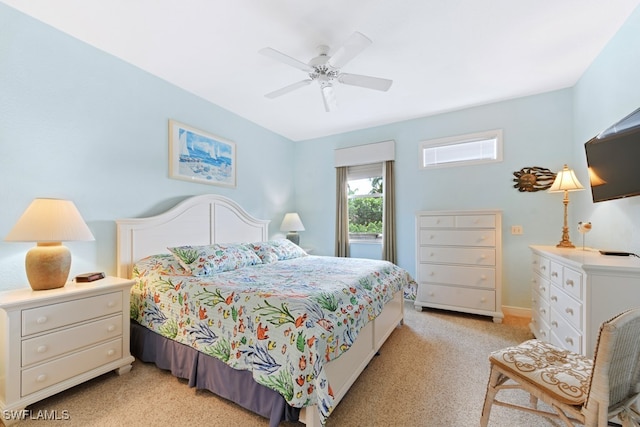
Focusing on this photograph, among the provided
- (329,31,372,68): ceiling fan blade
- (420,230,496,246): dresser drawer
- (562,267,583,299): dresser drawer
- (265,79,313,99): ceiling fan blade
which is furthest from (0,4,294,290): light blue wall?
(562,267,583,299): dresser drawer

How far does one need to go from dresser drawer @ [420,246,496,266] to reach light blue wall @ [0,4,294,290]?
2940mm

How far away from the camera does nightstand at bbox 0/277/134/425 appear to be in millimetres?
1534

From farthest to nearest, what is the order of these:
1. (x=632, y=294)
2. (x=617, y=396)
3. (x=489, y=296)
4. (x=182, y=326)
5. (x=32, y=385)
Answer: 1. (x=489, y=296)
2. (x=182, y=326)
3. (x=32, y=385)
4. (x=632, y=294)
5. (x=617, y=396)

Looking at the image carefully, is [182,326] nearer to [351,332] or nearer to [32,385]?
[32,385]

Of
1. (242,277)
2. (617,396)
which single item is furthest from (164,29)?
(617,396)

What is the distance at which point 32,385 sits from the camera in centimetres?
160

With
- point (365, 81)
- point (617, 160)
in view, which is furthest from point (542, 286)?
point (365, 81)

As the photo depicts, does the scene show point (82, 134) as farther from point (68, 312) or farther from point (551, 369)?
point (551, 369)

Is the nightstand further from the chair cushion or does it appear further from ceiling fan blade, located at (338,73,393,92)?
the chair cushion

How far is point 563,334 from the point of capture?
187cm

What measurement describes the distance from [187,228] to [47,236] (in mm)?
1219

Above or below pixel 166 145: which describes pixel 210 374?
below

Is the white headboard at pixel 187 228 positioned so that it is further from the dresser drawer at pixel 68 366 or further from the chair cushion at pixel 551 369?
the chair cushion at pixel 551 369

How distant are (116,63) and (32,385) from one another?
2.58 m
